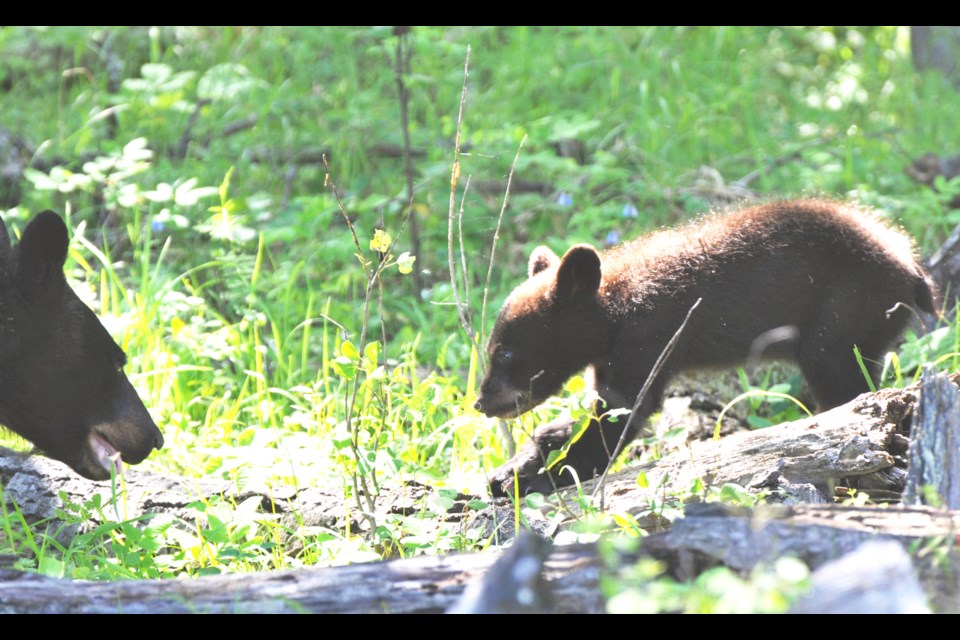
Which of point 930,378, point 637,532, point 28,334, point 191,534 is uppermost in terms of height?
point 930,378

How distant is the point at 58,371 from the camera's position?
14.4 ft

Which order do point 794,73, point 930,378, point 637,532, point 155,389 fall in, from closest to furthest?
1. point 930,378
2. point 637,532
3. point 155,389
4. point 794,73

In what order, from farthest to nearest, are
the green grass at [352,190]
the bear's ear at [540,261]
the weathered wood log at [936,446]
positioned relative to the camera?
the bear's ear at [540,261], the green grass at [352,190], the weathered wood log at [936,446]

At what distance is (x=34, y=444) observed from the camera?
4.50m

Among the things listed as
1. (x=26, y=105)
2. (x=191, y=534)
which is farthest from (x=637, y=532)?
(x=26, y=105)

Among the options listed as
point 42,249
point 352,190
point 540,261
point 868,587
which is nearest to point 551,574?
point 868,587

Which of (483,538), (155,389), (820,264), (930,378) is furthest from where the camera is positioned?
(155,389)

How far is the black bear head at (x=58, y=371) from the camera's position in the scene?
421cm

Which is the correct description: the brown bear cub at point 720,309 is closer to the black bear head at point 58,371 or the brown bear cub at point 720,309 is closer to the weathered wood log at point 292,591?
the black bear head at point 58,371


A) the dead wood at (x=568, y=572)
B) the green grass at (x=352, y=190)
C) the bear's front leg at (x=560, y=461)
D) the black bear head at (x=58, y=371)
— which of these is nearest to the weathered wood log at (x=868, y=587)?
the dead wood at (x=568, y=572)

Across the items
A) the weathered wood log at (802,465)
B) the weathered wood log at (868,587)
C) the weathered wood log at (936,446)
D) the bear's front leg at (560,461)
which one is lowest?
the bear's front leg at (560,461)

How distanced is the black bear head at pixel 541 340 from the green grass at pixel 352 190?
0.19m

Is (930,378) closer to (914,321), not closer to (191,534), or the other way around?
(914,321)

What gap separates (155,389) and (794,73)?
6.96 meters
